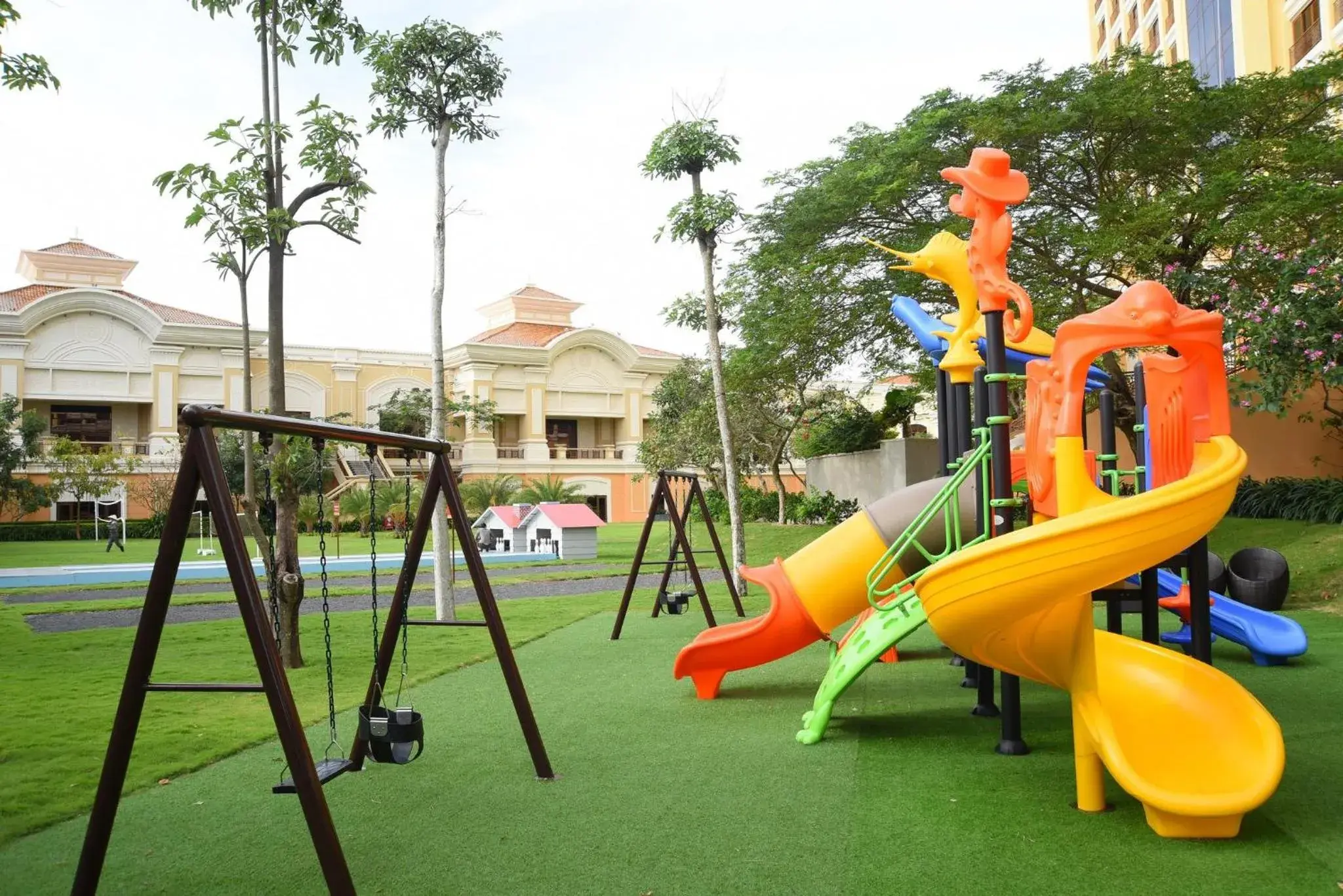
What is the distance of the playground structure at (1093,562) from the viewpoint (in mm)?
3633

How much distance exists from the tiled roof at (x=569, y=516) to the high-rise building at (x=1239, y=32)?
536 inches

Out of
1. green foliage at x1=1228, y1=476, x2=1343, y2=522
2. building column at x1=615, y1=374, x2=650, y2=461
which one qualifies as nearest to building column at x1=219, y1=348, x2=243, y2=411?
building column at x1=615, y1=374, x2=650, y2=461

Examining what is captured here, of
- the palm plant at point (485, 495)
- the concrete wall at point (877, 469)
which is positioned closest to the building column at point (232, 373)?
the palm plant at point (485, 495)

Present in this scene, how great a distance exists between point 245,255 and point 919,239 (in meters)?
9.34

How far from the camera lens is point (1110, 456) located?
582 centimetres

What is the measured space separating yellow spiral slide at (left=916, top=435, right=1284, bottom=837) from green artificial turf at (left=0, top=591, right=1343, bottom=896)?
8.1 inches

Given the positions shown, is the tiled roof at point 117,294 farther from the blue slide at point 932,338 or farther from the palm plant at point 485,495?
the blue slide at point 932,338

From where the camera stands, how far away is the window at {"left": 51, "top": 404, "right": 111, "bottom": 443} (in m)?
35.7

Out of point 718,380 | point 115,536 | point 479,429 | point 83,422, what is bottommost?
point 115,536

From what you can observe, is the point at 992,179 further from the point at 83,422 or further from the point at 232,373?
the point at 83,422

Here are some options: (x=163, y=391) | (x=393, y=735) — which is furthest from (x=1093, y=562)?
(x=163, y=391)

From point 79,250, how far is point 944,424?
130 feet

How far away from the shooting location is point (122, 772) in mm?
3209

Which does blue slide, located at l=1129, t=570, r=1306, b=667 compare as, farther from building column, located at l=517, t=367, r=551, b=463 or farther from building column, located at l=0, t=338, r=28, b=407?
building column, located at l=0, t=338, r=28, b=407
